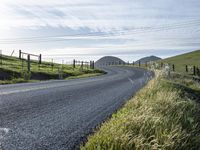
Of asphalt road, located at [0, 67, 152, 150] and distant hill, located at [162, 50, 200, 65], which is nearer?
asphalt road, located at [0, 67, 152, 150]

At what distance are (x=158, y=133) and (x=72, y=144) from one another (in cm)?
146

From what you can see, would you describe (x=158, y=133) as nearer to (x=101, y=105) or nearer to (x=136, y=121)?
(x=136, y=121)

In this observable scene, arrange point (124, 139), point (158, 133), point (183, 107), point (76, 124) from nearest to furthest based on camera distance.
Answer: point (124, 139) → point (158, 133) → point (76, 124) → point (183, 107)

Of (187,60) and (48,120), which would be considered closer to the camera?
(48,120)

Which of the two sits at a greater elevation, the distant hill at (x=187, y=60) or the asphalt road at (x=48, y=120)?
the distant hill at (x=187, y=60)

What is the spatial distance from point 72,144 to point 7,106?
3442 millimetres

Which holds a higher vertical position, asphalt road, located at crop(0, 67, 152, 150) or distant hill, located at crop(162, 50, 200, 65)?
distant hill, located at crop(162, 50, 200, 65)

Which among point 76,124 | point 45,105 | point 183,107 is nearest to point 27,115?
point 76,124

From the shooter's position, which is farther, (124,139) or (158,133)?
(158,133)

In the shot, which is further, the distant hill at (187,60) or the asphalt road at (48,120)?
the distant hill at (187,60)

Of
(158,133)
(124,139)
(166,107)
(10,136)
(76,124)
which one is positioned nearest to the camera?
(124,139)

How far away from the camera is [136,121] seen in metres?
6.86

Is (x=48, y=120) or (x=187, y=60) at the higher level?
(x=187, y=60)

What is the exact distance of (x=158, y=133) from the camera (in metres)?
6.53
